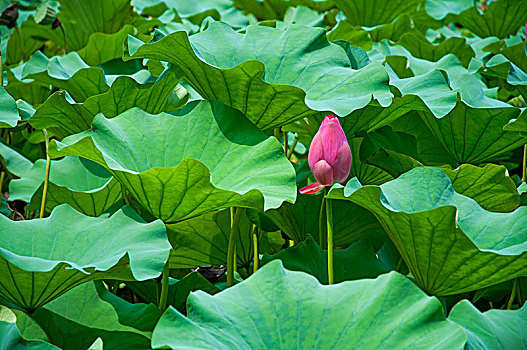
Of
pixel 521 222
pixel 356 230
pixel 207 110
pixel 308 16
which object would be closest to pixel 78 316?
pixel 207 110

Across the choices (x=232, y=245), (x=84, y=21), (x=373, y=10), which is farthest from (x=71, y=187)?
(x=373, y=10)

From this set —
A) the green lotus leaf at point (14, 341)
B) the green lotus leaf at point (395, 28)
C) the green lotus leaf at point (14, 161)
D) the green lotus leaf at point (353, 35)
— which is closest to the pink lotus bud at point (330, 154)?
the green lotus leaf at point (14, 341)

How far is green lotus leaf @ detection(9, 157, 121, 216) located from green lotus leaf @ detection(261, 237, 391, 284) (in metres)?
0.51

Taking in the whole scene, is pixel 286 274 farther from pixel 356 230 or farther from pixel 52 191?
pixel 52 191

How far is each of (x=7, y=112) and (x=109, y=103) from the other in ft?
0.71

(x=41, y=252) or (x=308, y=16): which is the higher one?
(x=41, y=252)

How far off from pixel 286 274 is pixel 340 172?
0.26 metres

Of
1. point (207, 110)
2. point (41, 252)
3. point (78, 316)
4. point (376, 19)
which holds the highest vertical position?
point (207, 110)

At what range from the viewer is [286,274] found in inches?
31.7

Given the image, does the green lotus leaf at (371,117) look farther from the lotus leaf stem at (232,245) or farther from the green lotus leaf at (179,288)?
the green lotus leaf at (179,288)

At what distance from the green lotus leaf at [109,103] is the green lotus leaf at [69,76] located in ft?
0.45

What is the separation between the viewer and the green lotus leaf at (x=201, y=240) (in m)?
1.19

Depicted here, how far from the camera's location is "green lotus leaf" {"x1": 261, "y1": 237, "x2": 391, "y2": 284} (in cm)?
105

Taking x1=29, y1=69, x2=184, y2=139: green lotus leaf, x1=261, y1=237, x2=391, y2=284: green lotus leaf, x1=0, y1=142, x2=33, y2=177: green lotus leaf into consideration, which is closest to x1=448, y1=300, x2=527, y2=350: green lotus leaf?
x1=261, y1=237, x2=391, y2=284: green lotus leaf
